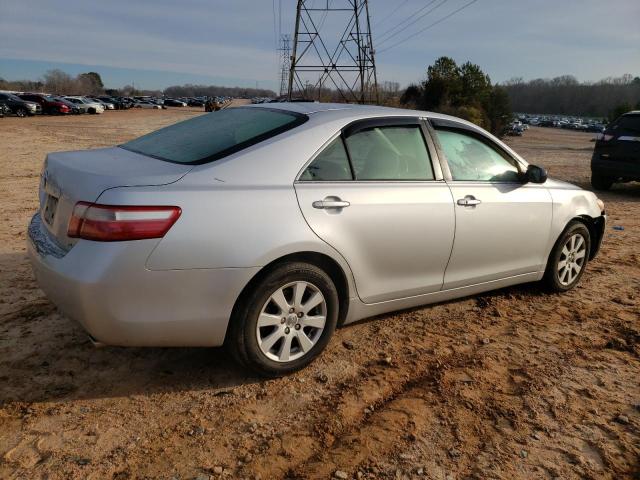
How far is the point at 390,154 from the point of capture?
12.0ft

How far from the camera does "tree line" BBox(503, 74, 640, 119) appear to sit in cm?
15875

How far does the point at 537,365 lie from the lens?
11.6 ft

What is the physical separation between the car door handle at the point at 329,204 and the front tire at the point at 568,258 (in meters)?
2.42

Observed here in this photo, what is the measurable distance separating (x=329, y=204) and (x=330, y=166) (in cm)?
29

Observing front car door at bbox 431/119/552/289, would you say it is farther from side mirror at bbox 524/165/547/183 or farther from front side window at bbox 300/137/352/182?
front side window at bbox 300/137/352/182

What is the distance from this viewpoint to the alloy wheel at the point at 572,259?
4.81 m

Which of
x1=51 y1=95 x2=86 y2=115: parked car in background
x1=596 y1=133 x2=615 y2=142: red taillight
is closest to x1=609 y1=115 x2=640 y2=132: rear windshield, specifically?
x1=596 y1=133 x2=615 y2=142: red taillight

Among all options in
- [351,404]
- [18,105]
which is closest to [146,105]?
[18,105]

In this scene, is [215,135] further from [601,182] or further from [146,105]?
[146,105]

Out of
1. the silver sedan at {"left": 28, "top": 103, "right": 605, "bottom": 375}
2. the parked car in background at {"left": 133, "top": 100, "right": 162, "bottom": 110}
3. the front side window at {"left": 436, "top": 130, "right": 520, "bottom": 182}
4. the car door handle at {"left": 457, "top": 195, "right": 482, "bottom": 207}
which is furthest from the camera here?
the parked car in background at {"left": 133, "top": 100, "right": 162, "bottom": 110}

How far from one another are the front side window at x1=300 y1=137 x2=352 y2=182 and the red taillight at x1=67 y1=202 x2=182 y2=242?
89cm

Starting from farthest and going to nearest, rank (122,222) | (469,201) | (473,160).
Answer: (473,160) < (469,201) < (122,222)

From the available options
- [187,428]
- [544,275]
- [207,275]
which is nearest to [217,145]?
[207,275]

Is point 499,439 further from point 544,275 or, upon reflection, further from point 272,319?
point 544,275
